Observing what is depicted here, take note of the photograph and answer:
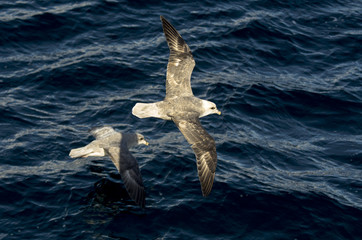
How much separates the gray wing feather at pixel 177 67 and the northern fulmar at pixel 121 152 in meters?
1.70

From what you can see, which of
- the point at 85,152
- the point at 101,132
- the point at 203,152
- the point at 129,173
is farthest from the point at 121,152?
the point at 203,152

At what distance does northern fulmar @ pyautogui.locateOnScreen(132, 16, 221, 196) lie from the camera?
13.1 metres

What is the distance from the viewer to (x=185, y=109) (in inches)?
561

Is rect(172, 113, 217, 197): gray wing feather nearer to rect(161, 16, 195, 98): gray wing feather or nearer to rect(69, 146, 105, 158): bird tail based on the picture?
rect(161, 16, 195, 98): gray wing feather

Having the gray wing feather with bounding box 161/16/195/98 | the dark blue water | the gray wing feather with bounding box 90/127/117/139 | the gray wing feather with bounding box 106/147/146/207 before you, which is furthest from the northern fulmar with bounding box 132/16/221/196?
the gray wing feather with bounding box 106/147/146/207

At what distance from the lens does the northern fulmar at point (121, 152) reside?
491 inches

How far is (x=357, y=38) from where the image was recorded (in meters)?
21.3

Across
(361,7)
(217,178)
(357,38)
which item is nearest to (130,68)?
(217,178)

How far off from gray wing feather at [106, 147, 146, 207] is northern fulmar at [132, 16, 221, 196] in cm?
133

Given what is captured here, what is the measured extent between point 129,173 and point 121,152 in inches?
28.0

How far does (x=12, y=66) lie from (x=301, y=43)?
10.8 metres

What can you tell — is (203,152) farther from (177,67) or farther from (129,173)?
(177,67)

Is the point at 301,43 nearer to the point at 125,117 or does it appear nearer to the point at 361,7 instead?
the point at 361,7

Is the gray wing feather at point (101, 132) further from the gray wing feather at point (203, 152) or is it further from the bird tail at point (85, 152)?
the gray wing feather at point (203, 152)
